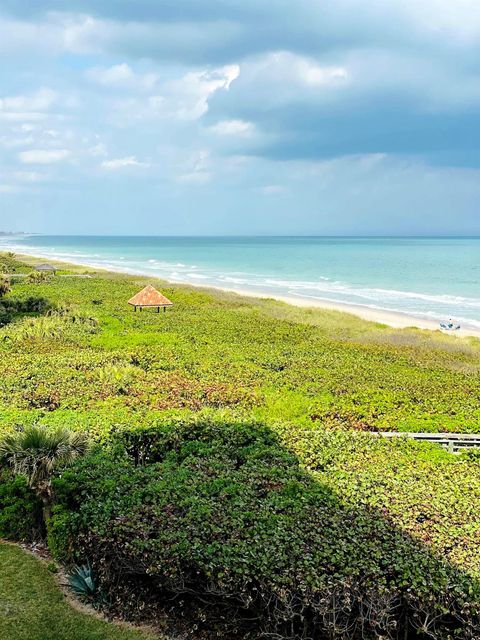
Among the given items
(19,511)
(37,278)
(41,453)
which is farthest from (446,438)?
(37,278)

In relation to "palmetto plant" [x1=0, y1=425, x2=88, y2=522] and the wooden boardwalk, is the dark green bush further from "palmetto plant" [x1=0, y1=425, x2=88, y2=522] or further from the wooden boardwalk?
the wooden boardwalk

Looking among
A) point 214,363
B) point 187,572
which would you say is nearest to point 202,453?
point 187,572

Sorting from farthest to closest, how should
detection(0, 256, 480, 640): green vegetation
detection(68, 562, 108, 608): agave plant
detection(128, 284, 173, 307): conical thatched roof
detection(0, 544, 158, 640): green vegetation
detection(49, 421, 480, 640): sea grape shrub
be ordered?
detection(128, 284, 173, 307): conical thatched roof < detection(68, 562, 108, 608): agave plant < detection(0, 544, 158, 640): green vegetation < detection(0, 256, 480, 640): green vegetation < detection(49, 421, 480, 640): sea grape shrub

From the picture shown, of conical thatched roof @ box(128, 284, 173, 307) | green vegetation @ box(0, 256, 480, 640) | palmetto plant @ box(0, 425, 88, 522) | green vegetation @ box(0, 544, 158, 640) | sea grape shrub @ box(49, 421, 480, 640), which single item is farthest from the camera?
conical thatched roof @ box(128, 284, 173, 307)

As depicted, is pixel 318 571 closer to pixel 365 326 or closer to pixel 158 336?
pixel 158 336

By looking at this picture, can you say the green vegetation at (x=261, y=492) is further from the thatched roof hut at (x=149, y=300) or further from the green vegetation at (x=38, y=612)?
the thatched roof hut at (x=149, y=300)

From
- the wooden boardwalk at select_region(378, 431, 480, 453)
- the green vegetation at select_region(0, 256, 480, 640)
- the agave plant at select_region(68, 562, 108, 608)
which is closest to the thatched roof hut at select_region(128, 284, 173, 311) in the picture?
the green vegetation at select_region(0, 256, 480, 640)
